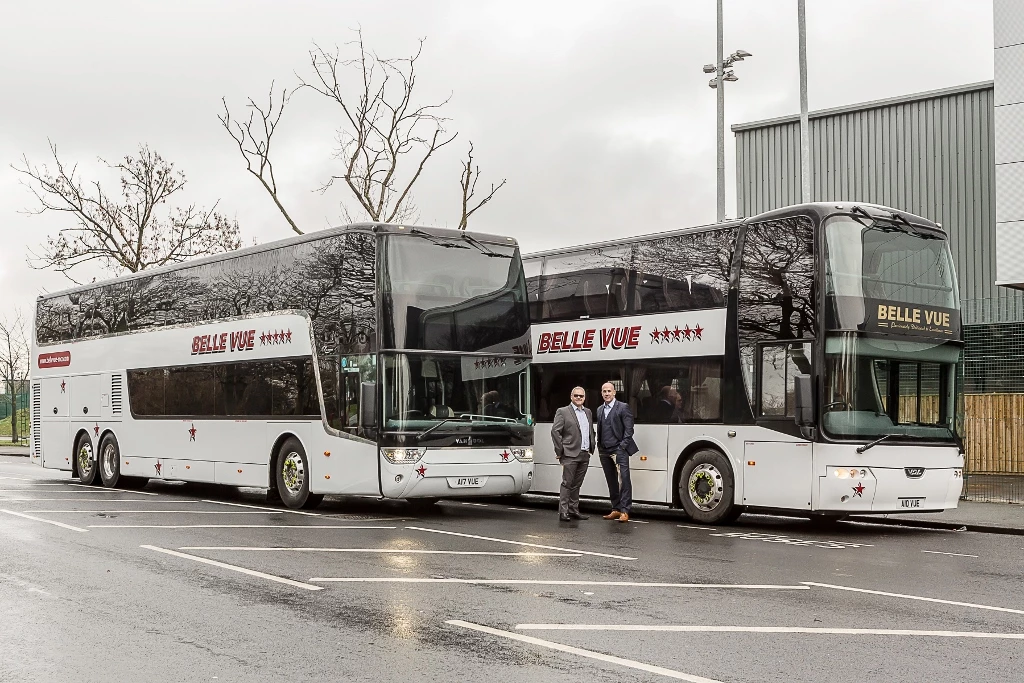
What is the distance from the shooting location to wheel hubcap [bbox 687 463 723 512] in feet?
53.8

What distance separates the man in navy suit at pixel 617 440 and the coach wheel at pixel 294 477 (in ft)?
14.4

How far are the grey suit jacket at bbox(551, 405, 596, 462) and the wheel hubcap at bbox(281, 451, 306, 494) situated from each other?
404cm

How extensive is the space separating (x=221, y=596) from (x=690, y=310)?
9111 mm

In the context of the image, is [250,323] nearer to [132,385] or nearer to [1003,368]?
[132,385]

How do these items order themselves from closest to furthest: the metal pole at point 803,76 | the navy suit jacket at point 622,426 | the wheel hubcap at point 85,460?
the navy suit jacket at point 622,426
the wheel hubcap at point 85,460
the metal pole at point 803,76

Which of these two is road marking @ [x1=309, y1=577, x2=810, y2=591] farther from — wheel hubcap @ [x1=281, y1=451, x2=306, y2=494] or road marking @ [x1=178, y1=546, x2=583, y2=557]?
wheel hubcap @ [x1=281, y1=451, x2=306, y2=494]

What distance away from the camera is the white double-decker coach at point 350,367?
16531 millimetres

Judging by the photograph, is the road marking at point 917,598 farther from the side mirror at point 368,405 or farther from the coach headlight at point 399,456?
the side mirror at point 368,405

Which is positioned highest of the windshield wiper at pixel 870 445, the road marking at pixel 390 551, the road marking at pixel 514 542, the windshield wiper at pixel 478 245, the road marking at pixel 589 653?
the windshield wiper at pixel 478 245

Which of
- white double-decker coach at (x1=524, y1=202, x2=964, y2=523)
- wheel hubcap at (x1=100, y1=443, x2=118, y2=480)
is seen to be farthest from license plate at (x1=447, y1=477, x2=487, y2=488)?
wheel hubcap at (x1=100, y1=443, x2=118, y2=480)

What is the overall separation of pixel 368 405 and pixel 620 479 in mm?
3733

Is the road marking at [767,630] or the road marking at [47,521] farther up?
the road marking at [767,630]

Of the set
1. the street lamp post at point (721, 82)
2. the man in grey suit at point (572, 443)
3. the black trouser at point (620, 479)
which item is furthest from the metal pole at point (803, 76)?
the man in grey suit at point (572, 443)

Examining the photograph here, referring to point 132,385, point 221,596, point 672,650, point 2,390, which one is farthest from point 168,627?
point 2,390
